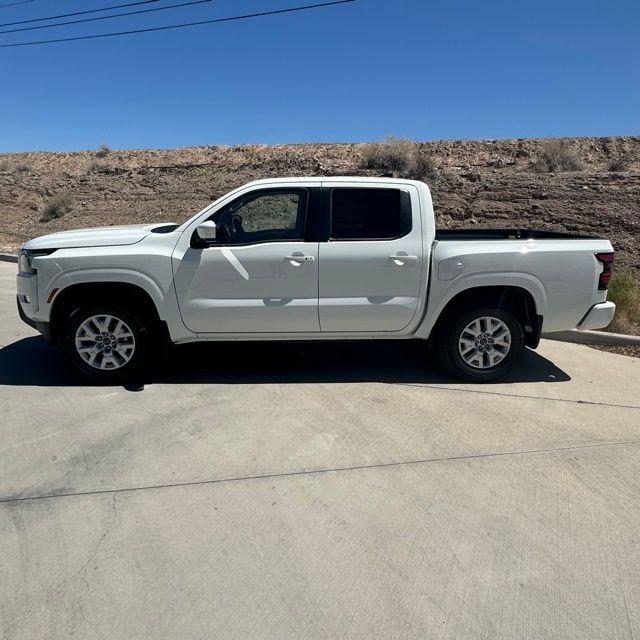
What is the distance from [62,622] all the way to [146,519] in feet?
2.62

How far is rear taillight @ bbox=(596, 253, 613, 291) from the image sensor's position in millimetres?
5457

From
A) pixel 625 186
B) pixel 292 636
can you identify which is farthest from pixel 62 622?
pixel 625 186

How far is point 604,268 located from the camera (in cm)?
549

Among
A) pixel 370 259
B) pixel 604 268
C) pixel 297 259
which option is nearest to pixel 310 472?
pixel 297 259

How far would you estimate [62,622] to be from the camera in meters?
2.57

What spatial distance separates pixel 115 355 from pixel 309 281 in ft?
6.39

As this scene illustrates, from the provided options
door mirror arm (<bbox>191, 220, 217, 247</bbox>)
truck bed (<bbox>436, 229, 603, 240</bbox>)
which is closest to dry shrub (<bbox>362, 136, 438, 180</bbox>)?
truck bed (<bbox>436, 229, 603, 240</bbox>)

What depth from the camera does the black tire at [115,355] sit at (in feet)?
17.4

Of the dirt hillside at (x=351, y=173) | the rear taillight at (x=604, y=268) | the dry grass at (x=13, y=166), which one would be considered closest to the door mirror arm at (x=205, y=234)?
the rear taillight at (x=604, y=268)

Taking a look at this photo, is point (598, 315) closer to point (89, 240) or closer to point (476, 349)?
point (476, 349)

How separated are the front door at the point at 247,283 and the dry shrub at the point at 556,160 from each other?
562 inches

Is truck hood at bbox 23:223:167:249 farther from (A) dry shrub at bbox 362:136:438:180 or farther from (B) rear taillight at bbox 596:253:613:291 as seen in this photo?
(A) dry shrub at bbox 362:136:438:180

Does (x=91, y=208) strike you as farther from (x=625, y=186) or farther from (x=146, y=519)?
(x=146, y=519)

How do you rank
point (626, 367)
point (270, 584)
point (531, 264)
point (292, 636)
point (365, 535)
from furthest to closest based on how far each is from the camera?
1. point (626, 367)
2. point (531, 264)
3. point (365, 535)
4. point (270, 584)
5. point (292, 636)
